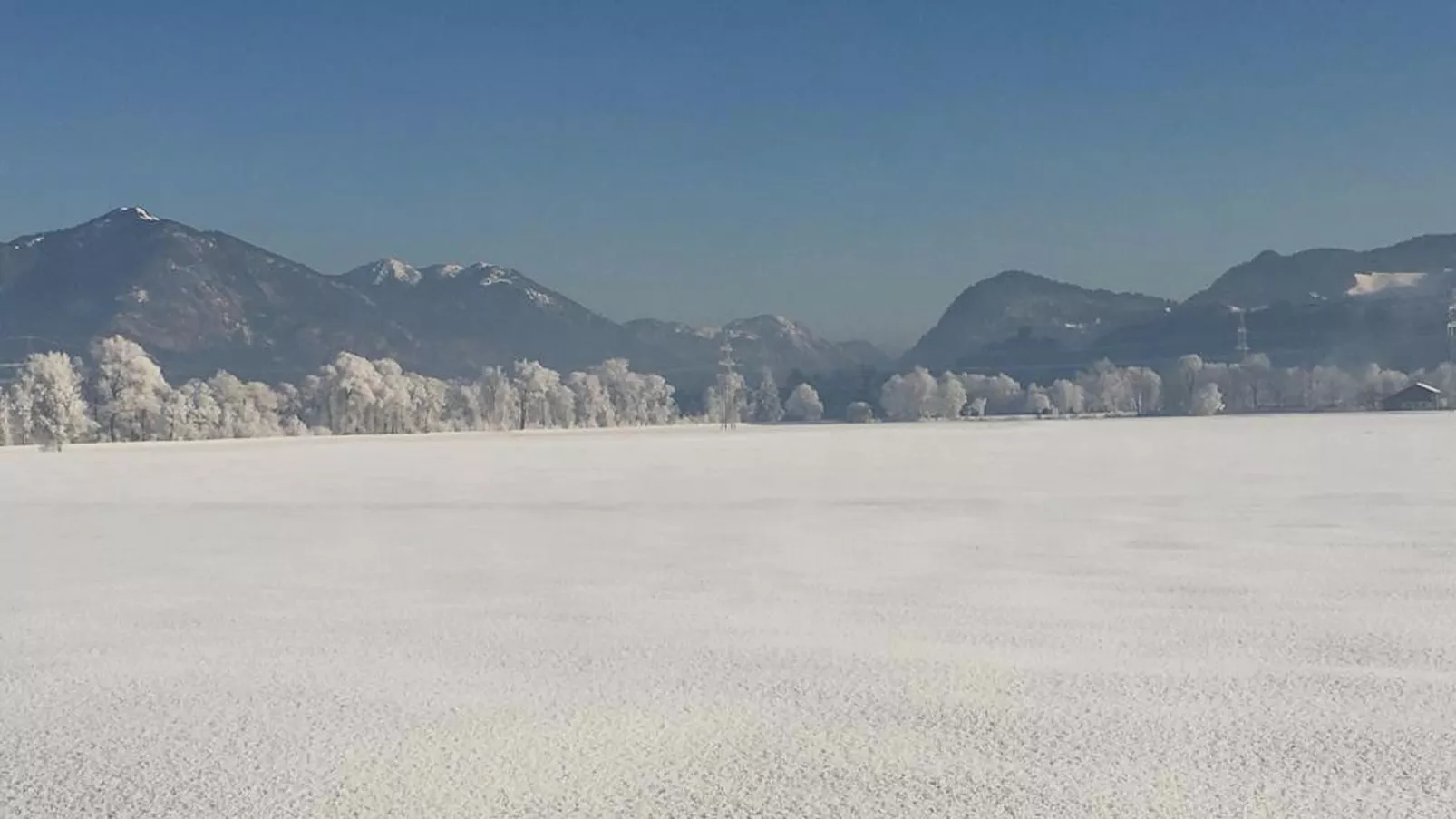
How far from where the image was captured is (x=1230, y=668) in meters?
8.21

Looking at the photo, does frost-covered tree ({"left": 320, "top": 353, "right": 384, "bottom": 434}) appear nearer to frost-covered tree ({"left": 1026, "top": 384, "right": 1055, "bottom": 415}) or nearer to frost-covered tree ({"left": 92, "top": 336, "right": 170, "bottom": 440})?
frost-covered tree ({"left": 92, "top": 336, "right": 170, "bottom": 440})

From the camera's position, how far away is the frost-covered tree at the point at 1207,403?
119 meters

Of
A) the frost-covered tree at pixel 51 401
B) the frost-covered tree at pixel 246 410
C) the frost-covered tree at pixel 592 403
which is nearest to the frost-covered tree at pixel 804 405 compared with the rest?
the frost-covered tree at pixel 592 403

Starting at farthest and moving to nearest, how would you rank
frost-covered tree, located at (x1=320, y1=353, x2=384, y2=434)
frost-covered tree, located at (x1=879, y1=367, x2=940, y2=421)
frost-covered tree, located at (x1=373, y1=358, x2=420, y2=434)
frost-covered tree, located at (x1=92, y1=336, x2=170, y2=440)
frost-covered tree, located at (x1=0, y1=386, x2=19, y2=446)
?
1. frost-covered tree, located at (x1=879, y1=367, x2=940, y2=421)
2. frost-covered tree, located at (x1=373, y1=358, x2=420, y2=434)
3. frost-covered tree, located at (x1=320, y1=353, x2=384, y2=434)
4. frost-covered tree, located at (x1=92, y1=336, x2=170, y2=440)
5. frost-covered tree, located at (x1=0, y1=386, x2=19, y2=446)

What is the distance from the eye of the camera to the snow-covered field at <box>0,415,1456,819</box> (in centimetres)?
589

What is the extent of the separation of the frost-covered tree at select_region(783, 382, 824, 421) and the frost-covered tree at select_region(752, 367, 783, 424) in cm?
153

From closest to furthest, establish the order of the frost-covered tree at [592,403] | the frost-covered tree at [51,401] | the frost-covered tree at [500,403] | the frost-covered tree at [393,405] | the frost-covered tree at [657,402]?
the frost-covered tree at [51,401]
the frost-covered tree at [393,405]
the frost-covered tree at [500,403]
the frost-covered tree at [592,403]
the frost-covered tree at [657,402]

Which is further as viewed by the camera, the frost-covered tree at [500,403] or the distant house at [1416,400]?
the frost-covered tree at [500,403]

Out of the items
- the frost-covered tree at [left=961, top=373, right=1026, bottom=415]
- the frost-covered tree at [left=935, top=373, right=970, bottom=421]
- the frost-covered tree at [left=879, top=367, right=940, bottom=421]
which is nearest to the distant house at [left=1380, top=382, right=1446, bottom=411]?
the frost-covered tree at [left=935, top=373, right=970, bottom=421]

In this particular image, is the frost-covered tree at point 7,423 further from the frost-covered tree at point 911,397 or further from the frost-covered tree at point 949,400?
the frost-covered tree at point 949,400

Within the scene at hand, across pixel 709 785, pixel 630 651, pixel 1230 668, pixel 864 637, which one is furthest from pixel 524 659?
pixel 1230 668

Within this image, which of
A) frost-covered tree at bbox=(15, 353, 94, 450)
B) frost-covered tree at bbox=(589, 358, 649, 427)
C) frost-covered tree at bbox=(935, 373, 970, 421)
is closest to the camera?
frost-covered tree at bbox=(15, 353, 94, 450)

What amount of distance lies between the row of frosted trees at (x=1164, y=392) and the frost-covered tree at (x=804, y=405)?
26.7 feet

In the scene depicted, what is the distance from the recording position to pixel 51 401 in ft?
246
